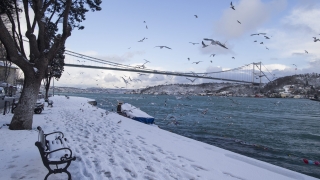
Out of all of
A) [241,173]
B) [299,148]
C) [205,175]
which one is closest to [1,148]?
[205,175]

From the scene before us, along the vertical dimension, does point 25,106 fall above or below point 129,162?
above

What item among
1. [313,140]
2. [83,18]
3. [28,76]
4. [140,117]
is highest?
[83,18]

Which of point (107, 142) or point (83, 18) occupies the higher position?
point (83, 18)

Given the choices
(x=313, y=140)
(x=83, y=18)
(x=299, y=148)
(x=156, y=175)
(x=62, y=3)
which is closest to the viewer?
(x=156, y=175)

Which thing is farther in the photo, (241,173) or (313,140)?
(313,140)

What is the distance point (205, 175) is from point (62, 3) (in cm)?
812

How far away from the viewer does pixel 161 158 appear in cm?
520

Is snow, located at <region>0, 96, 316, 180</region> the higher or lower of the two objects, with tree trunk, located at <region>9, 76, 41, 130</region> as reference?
lower

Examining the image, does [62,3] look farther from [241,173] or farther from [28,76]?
[241,173]

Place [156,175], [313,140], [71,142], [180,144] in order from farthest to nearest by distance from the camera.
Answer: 1. [313,140]
2. [180,144]
3. [71,142]
4. [156,175]

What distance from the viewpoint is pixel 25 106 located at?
736 cm

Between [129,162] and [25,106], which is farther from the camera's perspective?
[25,106]

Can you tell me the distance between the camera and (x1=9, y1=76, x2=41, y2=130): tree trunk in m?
7.34

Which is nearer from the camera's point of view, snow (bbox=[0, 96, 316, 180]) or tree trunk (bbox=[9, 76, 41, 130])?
snow (bbox=[0, 96, 316, 180])
